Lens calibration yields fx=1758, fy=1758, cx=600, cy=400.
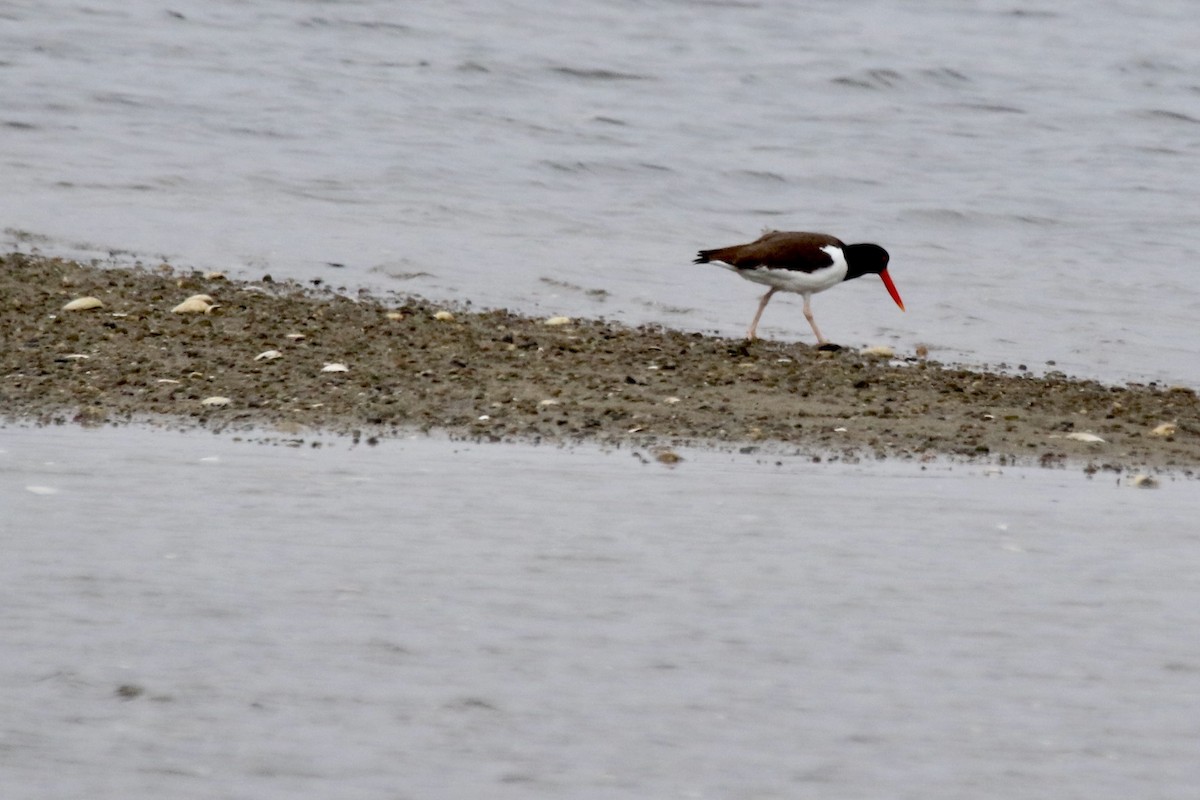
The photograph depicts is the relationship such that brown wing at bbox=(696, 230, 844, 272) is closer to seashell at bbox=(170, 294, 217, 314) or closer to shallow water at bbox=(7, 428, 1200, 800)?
seashell at bbox=(170, 294, 217, 314)

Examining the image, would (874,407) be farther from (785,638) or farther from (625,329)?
(785,638)

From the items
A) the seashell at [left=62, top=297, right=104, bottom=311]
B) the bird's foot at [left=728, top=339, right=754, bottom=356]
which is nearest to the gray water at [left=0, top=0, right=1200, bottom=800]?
the bird's foot at [left=728, top=339, right=754, bottom=356]

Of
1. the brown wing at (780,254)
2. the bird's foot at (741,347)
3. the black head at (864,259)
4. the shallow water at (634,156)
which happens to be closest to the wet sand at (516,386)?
the bird's foot at (741,347)

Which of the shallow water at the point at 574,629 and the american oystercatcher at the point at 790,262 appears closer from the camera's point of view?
the shallow water at the point at 574,629

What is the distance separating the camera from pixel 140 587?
5.22 meters

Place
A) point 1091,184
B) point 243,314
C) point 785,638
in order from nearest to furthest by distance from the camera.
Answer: point 785,638
point 243,314
point 1091,184

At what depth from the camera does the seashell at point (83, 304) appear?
9562 millimetres

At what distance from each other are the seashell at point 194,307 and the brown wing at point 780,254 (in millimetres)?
3067

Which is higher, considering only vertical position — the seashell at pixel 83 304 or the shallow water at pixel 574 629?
the seashell at pixel 83 304

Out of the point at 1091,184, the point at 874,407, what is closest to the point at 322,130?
the point at 1091,184

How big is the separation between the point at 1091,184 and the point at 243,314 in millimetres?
11425

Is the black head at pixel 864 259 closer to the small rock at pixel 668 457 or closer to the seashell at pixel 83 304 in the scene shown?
the small rock at pixel 668 457

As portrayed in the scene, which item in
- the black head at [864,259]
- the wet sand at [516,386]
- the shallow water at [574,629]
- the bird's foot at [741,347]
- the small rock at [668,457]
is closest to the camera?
the shallow water at [574,629]

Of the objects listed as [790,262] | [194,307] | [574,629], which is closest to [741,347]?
[790,262]
